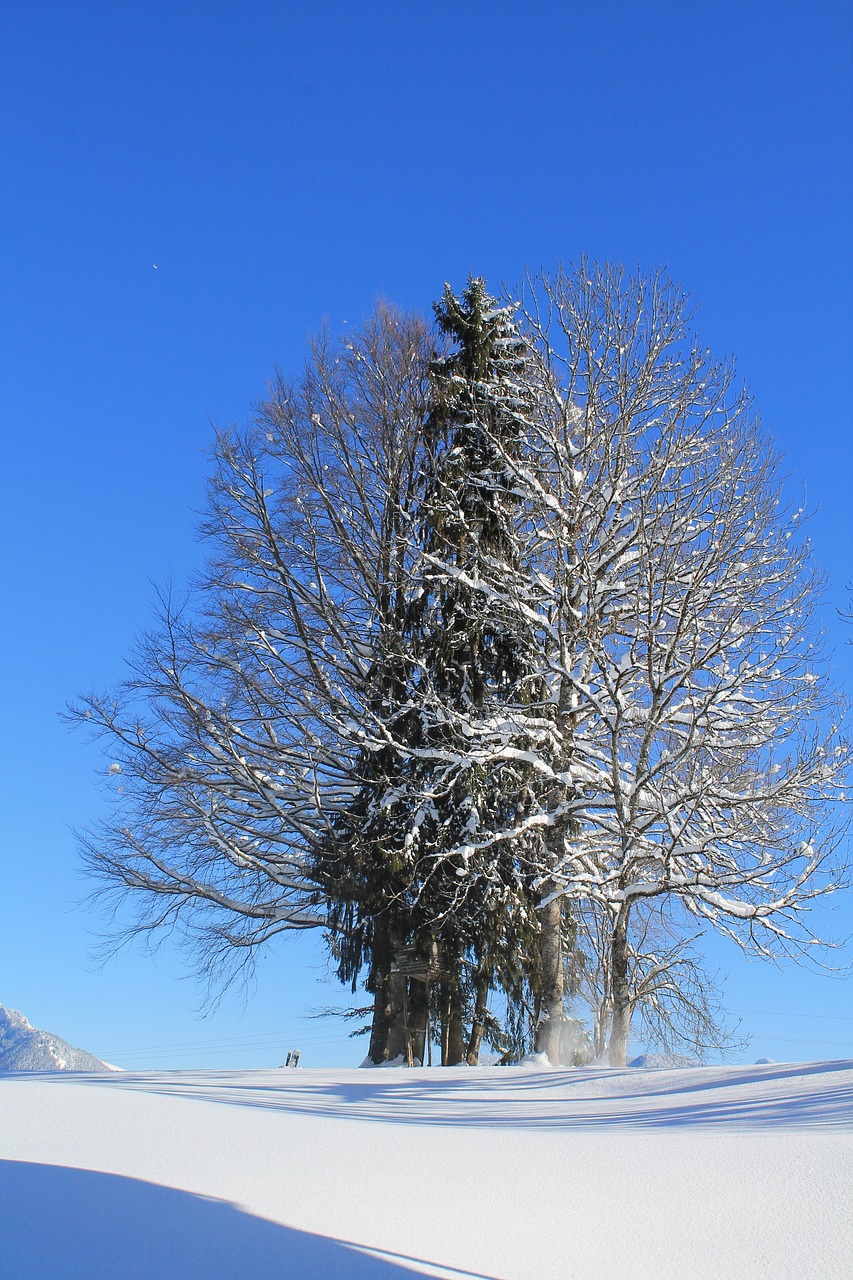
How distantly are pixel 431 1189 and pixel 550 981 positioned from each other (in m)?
8.74

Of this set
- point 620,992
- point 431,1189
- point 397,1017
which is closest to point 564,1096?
point 431,1189

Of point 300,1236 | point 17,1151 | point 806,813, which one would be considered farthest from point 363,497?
point 300,1236

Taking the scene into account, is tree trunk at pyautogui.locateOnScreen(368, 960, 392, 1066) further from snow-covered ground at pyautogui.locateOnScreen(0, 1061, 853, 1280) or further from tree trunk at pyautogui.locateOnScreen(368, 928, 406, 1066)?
snow-covered ground at pyautogui.locateOnScreen(0, 1061, 853, 1280)

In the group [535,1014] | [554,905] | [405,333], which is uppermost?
[405,333]

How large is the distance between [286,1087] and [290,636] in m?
7.22

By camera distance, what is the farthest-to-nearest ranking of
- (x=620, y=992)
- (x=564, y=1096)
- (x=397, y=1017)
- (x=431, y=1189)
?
(x=397, y=1017) → (x=620, y=992) → (x=564, y=1096) → (x=431, y=1189)

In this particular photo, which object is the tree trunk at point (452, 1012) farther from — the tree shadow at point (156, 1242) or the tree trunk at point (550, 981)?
the tree shadow at point (156, 1242)

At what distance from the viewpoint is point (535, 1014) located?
43.2 ft

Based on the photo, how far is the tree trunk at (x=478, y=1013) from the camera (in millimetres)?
13047

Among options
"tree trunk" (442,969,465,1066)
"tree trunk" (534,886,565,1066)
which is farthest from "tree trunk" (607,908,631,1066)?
"tree trunk" (442,969,465,1066)

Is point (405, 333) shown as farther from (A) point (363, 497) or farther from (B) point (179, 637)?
(B) point (179, 637)

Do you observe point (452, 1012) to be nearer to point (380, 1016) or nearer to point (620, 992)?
point (380, 1016)

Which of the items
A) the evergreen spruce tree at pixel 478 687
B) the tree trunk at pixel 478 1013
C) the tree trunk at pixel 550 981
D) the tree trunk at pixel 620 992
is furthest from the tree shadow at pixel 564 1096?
the tree trunk at pixel 478 1013

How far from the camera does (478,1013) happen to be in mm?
13117
